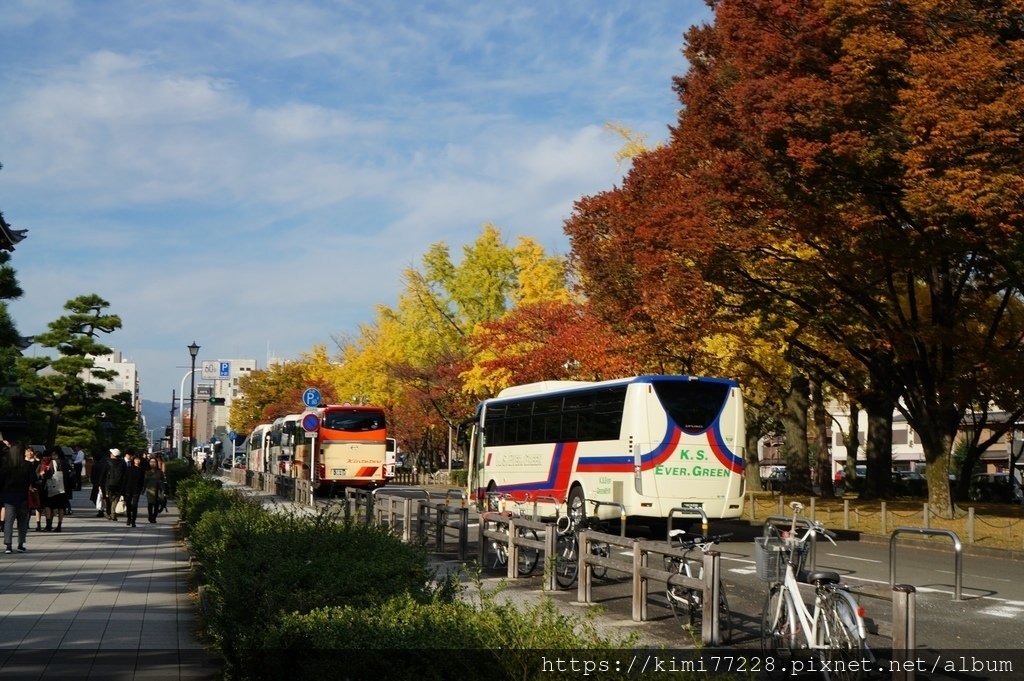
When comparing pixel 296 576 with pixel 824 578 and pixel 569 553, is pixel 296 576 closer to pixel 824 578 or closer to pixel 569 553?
pixel 824 578

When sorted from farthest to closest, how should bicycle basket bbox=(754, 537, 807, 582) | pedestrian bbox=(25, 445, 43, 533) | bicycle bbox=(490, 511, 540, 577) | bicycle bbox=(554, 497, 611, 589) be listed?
pedestrian bbox=(25, 445, 43, 533) → bicycle bbox=(490, 511, 540, 577) → bicycle bbox=(554, 497, 611, 589) → bicycle basket bbox=(754, 537, 807, 582)

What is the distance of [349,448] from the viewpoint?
42406 millimetres

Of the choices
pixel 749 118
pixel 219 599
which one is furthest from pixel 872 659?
pixel 749 118

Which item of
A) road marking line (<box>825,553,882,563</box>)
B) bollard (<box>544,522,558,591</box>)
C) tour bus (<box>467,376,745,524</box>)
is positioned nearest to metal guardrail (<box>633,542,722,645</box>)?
bollard (<box>544,522,558,591</box>)

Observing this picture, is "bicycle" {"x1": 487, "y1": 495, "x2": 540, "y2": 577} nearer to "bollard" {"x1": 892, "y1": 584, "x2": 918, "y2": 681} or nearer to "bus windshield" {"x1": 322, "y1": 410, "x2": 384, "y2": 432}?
"bollard" {"x1": 892, "y1": 584, "x2": 918, "y2": 681}

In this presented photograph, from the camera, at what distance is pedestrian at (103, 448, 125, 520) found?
28828 millimetres

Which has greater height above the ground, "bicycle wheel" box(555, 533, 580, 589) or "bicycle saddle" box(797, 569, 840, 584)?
"bicycle saddle" box(797, 569, 840, 584)

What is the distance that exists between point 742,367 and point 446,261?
2570 cm

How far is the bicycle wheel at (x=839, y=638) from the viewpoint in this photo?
738 cm

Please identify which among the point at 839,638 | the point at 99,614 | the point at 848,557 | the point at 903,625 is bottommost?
the point at 848,557

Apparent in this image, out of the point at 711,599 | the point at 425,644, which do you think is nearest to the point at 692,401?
the point at 711,599

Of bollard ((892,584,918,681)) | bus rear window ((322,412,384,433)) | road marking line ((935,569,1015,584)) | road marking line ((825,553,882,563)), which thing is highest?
bus rear window ((322,412,384,433))

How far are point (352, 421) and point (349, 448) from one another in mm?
1033

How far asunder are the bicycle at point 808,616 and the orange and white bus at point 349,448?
3393 centimetres
